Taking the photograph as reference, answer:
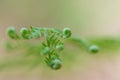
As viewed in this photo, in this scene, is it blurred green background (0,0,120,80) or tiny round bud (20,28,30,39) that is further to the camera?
blurred green background (0,0,120,80)

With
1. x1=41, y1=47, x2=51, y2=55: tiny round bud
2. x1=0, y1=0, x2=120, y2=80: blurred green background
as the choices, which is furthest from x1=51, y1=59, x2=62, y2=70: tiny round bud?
x1=0, y1=0, x2=120, y2=80: blurred green background

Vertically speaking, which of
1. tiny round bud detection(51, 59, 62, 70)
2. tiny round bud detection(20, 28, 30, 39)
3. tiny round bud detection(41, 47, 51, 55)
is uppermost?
tiny round bud detection(20, 28, 30, 39)

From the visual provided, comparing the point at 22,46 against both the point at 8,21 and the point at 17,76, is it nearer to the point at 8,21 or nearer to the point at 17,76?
the point at 17,76

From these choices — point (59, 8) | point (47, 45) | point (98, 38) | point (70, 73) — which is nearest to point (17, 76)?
point (70, 73)

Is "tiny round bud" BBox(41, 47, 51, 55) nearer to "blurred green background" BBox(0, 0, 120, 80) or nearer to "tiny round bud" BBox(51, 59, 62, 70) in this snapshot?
"tiny round bud" BBox(51, 59, 62, 70)

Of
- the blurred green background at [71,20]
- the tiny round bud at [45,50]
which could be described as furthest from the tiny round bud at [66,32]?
the blurred green background at [71,20]

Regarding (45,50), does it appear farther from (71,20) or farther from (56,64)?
(71,20)

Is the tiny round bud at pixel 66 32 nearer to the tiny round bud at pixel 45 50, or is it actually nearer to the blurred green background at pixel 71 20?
the tiny round bud at pixel 45 50

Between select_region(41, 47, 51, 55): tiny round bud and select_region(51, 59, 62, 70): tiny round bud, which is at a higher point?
select_region(41, 47, 51, 55): tiny round bud
